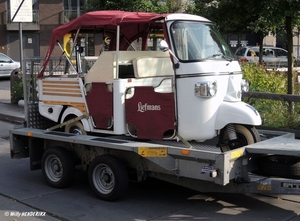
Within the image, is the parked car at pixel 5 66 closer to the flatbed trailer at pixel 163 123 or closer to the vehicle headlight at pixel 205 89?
the flatbed trailer at pixel 163 123

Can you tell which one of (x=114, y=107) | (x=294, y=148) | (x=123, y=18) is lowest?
(x=294, y=148)

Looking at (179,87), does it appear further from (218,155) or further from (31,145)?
(31,145)

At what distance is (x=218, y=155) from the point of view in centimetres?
546

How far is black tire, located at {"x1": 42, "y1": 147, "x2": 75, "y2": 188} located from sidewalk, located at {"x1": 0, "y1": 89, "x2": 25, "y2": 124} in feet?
19.2

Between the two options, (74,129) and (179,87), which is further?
(74,129)

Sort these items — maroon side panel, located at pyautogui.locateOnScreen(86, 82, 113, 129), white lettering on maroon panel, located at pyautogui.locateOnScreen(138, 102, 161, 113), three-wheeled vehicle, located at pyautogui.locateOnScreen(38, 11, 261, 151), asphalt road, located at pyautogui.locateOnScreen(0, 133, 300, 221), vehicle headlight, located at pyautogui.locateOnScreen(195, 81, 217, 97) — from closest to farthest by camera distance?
asphalt road, located at pyautogui.locateOnScreen(0, 133, 300, 221) < vehicle headlight, located at pyautogui.locateOnScreen(195, 81, 217, 97) < three-wheeled vehicle, located at pyautogui.locateOnScreen(38, 11, 261, 151) < white lettering on maroon panel, located at pyautogui.locateOnScreen(138, 102, 161, 113) < maroon side panel, located at pyautogui.locateOnScreen(86, 82, 113, 129)

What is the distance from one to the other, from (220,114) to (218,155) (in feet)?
3.05

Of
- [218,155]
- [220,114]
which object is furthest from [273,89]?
[218,155]

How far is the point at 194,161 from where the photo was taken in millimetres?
5730

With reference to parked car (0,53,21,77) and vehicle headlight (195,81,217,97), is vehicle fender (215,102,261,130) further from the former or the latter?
parked car (0,53,21,77)

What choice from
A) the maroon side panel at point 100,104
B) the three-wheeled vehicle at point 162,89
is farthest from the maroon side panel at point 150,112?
the maroon side panel at point 100,104

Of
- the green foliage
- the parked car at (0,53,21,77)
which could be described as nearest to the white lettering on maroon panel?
the green foliage

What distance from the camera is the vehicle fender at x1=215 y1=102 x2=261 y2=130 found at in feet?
20.0

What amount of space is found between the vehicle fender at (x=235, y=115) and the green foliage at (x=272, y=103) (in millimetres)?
3148
